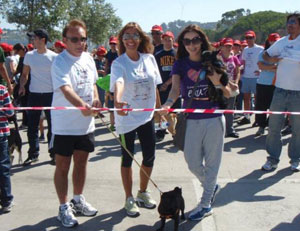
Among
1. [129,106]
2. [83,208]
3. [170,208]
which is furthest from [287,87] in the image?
[83,208]

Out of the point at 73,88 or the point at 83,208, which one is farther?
the point at 83,208

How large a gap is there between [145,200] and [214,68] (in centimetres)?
169

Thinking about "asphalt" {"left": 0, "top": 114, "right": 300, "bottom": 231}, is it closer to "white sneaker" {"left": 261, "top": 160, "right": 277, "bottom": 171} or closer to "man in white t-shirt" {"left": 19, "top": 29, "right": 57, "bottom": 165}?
"white sneaker" {"left": 261, "top": 160, "right": 277, "bottom": 171}

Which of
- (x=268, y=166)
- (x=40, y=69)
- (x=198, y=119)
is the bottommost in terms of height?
(x=268, y=166)

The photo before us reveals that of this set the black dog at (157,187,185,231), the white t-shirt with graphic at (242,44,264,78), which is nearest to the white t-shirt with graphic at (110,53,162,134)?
the black dog at (157,187,185,231)

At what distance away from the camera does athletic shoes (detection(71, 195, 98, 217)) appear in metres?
3.80

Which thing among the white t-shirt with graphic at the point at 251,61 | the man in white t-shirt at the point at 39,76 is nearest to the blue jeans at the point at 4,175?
the man in white t-shirt at the point at 39,76

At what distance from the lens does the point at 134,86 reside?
11.8ft

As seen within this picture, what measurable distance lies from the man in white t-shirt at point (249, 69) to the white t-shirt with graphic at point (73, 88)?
5854 mm

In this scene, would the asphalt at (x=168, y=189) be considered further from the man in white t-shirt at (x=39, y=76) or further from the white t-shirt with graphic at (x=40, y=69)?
the white t-shirt with graphic at (x=40, y=69)

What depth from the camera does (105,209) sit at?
3.96 m

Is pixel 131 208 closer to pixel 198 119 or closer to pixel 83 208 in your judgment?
pixel 83 208

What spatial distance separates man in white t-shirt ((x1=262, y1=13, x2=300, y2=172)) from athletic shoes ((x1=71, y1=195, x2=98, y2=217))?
2663mm

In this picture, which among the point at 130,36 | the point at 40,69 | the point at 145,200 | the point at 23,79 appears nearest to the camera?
the point at 130,36
